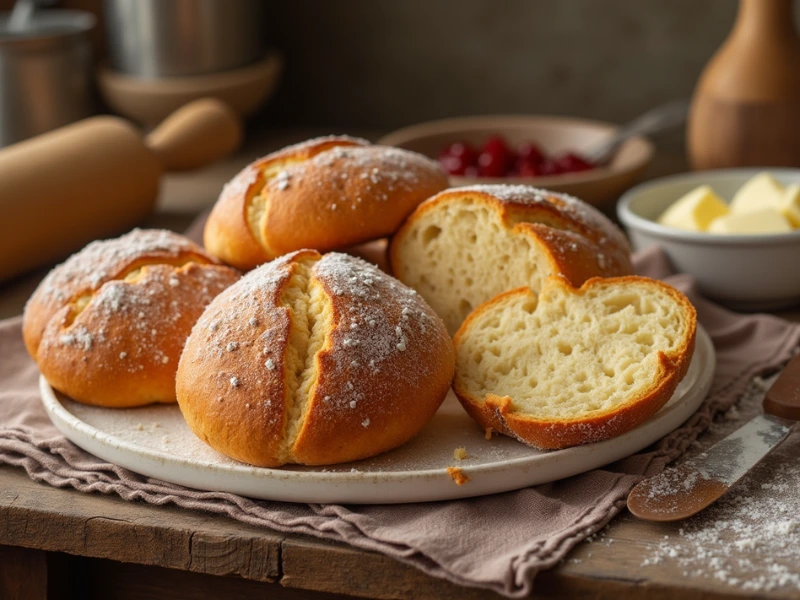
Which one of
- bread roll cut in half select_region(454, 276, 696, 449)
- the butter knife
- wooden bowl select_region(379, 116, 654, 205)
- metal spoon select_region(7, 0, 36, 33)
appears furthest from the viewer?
metal spoon select_region(7, 0, 36, 33)

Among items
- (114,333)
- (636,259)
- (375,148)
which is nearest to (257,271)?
(114,333)

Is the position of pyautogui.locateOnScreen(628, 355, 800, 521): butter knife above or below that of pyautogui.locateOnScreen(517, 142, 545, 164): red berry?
below

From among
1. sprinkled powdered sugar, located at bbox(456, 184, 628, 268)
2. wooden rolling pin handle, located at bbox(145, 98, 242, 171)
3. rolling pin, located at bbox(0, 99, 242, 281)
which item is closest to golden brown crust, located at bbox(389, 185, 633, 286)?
sprinkled powdered sugar, located at bbox(456, 184, 628, 268)

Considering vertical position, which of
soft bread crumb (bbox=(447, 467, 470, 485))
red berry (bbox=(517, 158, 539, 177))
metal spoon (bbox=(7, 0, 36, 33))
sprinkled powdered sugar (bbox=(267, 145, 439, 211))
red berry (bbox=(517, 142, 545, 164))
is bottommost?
soft bread crumb (bbox=(447, 467, 470, 485))

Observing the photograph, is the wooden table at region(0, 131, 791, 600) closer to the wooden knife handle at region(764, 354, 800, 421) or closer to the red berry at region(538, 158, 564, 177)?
the wooden knife handle at region(764, 354, 800, 421)

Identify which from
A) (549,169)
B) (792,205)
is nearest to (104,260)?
(549,169)

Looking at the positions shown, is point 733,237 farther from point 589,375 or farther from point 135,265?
point 135,265

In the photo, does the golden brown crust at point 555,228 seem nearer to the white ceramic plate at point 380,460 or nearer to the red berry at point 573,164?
the white ceramic plate at point 380,460
